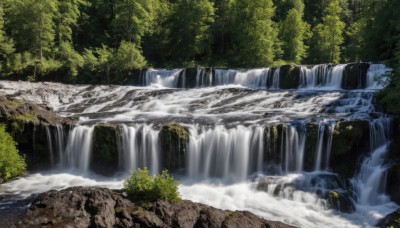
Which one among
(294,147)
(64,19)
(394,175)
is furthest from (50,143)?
(64,19)

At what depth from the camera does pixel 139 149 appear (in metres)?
18.3

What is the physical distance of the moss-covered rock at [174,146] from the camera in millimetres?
17891

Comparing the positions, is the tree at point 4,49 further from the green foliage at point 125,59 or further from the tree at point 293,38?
the tree at point 293,38

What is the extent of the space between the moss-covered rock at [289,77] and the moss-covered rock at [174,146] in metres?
15.9

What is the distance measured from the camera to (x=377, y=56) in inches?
1344

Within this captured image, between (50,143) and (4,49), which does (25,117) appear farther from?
(4,49)

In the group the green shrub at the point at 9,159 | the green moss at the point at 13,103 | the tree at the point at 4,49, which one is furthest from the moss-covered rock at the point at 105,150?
the tree at the point at 4,49

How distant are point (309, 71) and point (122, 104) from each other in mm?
15494

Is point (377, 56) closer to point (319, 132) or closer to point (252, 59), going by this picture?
point (252, 59)

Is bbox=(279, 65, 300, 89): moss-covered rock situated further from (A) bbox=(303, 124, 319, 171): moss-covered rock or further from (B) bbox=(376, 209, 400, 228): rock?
(B) bbox=(376, 209, 400, 228): rock

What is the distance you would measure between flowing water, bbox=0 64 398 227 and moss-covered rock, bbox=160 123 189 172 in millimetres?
239

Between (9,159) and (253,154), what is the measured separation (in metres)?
11.2

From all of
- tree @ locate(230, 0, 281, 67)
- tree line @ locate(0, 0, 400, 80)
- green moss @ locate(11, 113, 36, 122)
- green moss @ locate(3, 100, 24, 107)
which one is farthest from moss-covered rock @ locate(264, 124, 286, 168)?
tree @ locate(230, 0, 281, 67)

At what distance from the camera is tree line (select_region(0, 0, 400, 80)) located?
37781mm
